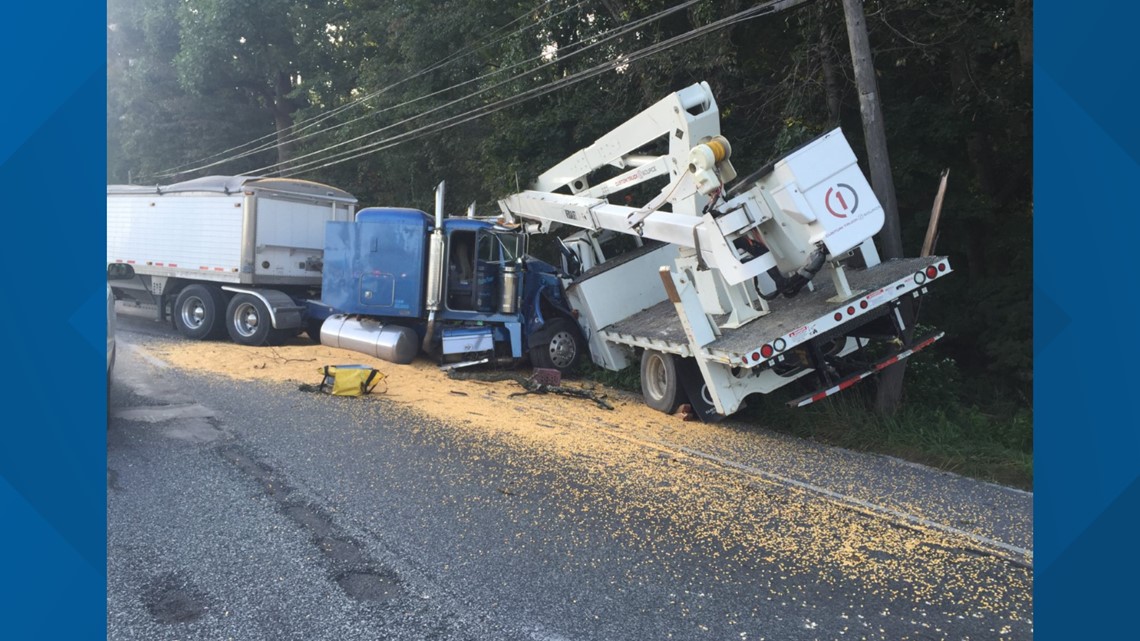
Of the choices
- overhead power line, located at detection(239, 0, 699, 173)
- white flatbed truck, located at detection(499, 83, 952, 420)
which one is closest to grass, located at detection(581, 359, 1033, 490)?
white flatbed truck, located at detection(499, 83, 952, 420)

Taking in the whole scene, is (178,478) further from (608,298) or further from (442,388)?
(608,298)

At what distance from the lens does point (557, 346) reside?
13578 mm

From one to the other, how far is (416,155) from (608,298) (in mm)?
12706

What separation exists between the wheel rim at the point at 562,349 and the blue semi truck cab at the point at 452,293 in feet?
0.06

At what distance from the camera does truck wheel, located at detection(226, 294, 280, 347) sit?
49.9 ft

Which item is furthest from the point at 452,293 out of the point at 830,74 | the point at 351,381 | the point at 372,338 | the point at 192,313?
the point at 830,74

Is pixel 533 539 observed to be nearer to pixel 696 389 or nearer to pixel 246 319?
pixel 696 389

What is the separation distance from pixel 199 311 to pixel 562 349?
810 cm

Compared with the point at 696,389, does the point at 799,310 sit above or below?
above

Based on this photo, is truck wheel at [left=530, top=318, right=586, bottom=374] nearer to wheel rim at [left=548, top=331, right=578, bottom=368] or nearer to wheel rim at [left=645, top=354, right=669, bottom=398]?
wheel rim at [left=548, top=331, right=578, bottom=368]

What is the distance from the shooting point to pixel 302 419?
8.91 m

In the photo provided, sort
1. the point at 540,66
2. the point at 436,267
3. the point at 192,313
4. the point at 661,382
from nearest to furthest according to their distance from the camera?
the point at 661,382
the point at 436,267
the point at 192,313
the point at 540,66

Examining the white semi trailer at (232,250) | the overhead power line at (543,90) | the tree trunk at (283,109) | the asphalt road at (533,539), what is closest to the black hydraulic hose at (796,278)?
the asphalt road at (533,539)

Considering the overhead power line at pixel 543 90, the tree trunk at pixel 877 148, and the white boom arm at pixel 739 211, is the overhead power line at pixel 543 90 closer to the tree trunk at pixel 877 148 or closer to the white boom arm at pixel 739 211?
the tree trunk at pixel 877 148
